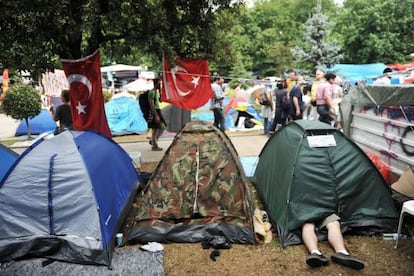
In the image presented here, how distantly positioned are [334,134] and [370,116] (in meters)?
1.93

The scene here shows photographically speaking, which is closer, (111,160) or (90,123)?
(111,160)

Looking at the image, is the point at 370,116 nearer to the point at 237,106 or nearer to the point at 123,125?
the point at 237,106

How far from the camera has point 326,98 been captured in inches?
326

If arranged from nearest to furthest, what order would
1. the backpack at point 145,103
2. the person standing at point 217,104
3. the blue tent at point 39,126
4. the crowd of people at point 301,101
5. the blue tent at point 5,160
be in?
the blue tent at point 5,160, the crowd of people at point 301,101, the backpack at point 145,103, the person standing at point 217,104, the blue tent at point 39,126

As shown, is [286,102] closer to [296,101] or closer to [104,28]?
[296,101]

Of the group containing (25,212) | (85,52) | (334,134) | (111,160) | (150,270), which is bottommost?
(150,270)

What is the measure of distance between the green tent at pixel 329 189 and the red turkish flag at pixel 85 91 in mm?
3953

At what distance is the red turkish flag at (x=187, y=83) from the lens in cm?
755

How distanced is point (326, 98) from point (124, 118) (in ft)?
23.3

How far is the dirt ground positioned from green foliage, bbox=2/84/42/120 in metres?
8.38

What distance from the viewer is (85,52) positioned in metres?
6.86

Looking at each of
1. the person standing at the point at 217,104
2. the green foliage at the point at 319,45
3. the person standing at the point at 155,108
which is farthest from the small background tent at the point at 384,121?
the green foliage at the point at 319,45

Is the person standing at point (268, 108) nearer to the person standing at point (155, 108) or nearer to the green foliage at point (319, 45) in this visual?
the person standing at point (155, 108)

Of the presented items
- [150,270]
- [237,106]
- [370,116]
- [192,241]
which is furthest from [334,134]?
[237,106]
